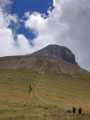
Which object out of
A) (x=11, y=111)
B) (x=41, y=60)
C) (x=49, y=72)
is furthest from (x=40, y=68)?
(x=11, y=111)

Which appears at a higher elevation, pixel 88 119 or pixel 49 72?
pixel 49 72

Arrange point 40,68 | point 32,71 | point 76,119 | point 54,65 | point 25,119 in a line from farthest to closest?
1. point 54,65
2. point 40,68
3. point 32,71
4. point 76,119
5. point 25,119

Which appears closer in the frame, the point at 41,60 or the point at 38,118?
the point at 38,118

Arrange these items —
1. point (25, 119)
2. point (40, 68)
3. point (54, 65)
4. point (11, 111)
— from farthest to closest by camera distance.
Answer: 1. point (54, 65)
2. point (40, 68)
3. point (11, 111)
4. point (25, 119)

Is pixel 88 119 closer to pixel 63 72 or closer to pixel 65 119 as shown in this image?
pixel 65 119

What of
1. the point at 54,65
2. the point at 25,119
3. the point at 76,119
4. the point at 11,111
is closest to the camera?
the point at 25,119

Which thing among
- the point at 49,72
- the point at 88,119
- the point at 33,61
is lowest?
the point at 88,119

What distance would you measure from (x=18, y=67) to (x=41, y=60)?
78.7 ft

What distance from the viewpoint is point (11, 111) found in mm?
30266

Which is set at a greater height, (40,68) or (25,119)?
(40,68)

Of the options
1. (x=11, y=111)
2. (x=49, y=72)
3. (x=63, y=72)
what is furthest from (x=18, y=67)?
(x=11, y=111)

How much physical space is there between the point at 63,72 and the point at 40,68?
628 inches

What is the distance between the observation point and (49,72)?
360 feet

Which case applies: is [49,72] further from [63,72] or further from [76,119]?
[76,119]
